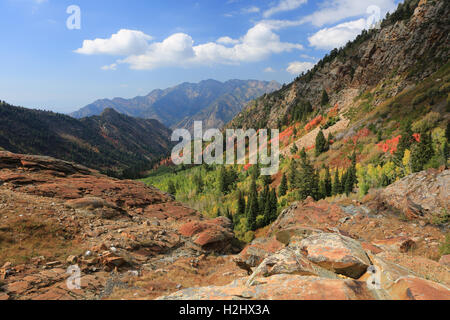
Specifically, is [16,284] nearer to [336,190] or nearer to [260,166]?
[336,190]

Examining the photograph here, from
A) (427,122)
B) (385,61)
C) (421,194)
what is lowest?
(421,194)

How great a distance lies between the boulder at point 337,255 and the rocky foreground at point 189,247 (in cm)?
4

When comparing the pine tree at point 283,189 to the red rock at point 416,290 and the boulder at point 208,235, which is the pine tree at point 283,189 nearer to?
the boulder at point 208,235

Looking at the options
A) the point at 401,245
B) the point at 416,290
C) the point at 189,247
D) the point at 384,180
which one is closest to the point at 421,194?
the point at 401,245

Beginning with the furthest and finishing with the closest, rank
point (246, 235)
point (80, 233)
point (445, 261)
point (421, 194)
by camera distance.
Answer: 1. point (246, 235)
2. point (421, 194)
3. point (80, 233)
4. point (445, 261)

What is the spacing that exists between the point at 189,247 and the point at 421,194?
69.7ft

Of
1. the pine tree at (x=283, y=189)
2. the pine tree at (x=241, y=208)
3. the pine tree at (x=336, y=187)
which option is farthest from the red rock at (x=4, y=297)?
→ the pine tree at (x=283, y=189)

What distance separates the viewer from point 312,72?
12444cm

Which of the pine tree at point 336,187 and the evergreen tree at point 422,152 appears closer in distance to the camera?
the evergreen tree at point 422,152

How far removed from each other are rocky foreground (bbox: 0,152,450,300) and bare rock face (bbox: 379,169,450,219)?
3.6 inches

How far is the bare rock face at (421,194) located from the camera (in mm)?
18000

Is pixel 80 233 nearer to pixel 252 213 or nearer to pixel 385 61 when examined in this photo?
pixel 252 213

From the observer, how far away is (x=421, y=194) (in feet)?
65.0

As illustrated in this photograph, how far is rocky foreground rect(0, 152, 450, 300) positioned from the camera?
6871 mm
